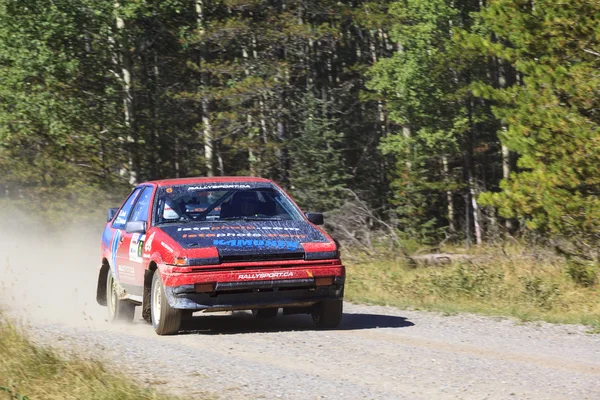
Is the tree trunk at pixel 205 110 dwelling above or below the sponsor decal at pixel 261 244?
above

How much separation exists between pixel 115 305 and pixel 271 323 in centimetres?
196

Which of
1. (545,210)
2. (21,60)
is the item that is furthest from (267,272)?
(21,60)

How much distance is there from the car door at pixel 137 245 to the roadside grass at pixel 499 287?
3608 mm

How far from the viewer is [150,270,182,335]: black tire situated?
9.51 meters

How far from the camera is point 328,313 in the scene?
33.0 feet

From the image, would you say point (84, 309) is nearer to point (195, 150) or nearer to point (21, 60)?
point (21, 60)

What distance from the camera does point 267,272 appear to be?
9.45 metres

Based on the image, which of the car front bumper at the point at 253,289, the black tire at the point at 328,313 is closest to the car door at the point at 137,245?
the car front bumper at the point at 253,289

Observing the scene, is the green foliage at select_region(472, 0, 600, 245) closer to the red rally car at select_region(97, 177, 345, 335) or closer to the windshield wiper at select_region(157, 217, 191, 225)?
the red rally car at select_region(97, 177, 345, 335)

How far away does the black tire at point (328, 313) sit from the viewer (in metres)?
10.0

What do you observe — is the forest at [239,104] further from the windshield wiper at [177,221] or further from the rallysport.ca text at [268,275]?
the rallysport.ca text at [268,275]

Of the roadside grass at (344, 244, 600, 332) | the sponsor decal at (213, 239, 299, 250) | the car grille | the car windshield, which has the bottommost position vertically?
the roadside grass at (344, 244, 600, 332)

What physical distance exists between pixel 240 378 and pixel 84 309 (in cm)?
660

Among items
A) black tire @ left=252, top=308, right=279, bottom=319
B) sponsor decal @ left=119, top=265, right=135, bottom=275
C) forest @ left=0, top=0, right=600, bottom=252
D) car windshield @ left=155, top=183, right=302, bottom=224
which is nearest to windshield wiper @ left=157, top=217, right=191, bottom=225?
car windshield @ left=155, top=183, right=302, bottom=224
